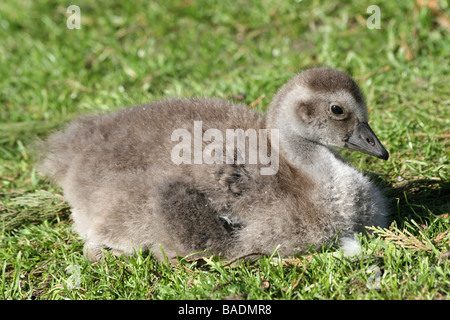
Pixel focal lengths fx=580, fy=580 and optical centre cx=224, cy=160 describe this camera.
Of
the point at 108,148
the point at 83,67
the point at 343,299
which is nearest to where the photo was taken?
the point at 343,299

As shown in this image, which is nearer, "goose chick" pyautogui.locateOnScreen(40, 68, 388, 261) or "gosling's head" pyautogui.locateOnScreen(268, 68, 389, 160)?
"goose chick" pyautogui.locateOnScreen(40, 68, 388, 261)

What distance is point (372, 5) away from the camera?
269 inches

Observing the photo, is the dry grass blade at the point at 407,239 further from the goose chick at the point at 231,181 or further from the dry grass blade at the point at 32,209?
the dry grass blade at the point at 32,209

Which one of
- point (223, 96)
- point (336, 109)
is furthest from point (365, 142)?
point (223, 96)

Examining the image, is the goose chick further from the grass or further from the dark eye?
the grass

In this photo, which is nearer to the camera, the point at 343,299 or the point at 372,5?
the point at 343,299

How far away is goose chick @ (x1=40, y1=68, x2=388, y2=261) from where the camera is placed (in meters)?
3.71

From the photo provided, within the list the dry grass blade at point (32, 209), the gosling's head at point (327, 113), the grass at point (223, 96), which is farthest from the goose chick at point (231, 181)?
the dry grass blade at point (32, 209)

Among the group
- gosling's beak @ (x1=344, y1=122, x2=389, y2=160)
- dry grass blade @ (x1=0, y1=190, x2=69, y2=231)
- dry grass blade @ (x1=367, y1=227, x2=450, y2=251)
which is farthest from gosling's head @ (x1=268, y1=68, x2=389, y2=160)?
dry grass blade @ (x1=0, y1=190, x2=69, y2=231)

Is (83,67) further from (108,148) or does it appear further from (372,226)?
(372,226)

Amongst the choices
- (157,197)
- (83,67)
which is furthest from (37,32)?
(157,197)

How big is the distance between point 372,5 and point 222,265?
4.42 meters

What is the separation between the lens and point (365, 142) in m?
3.96

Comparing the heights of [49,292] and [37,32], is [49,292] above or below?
below
